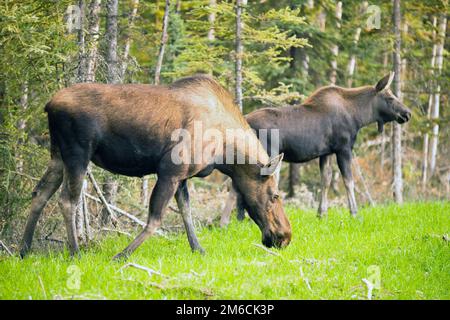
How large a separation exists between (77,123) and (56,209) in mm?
4152

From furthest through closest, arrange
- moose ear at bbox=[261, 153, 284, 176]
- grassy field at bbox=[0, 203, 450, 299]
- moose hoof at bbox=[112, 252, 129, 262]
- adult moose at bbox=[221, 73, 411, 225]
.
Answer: adult moose at bbox=[221, 73, 411, 225] < moose ear at bbox=[261, 153, 284, 176] < moose hoof at bbox=[112, 252, 129, 262] < grassy field at bbox=[0, 203, 450, 299]

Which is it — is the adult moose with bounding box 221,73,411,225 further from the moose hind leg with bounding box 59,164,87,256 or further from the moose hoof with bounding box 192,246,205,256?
the moose hind leg with bounding box 59,164,87,256

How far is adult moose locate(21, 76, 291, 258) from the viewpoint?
9430 millimetres

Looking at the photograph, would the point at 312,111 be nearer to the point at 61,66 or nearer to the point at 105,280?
the point at 61,66

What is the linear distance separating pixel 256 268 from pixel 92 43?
490 centimetres

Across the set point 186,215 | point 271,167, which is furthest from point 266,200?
point 186,215

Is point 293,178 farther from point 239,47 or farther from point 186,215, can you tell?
point 186,215

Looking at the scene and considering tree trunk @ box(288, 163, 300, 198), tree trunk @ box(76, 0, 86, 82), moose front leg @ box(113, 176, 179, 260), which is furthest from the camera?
tree trunk @ box(288, 163, 300, 198)

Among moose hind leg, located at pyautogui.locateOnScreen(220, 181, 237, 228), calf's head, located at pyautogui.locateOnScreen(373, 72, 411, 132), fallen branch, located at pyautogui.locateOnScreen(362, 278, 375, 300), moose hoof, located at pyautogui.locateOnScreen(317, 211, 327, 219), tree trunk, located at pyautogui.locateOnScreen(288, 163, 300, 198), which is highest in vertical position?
calf's head, located at pyautogui.locateOnScreen(373, 72, 411, 132)

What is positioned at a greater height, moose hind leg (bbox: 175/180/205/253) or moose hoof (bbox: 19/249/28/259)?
moose hind leg (bbox: 175/180/205/253)

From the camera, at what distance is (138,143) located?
31.7 feet

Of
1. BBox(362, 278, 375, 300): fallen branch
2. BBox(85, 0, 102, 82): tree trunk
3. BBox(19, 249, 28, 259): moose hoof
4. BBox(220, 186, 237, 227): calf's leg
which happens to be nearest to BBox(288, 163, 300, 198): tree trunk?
BBox(220, 186, 237, 227): calf's leg

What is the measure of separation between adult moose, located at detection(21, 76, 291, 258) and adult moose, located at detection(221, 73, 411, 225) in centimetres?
288
